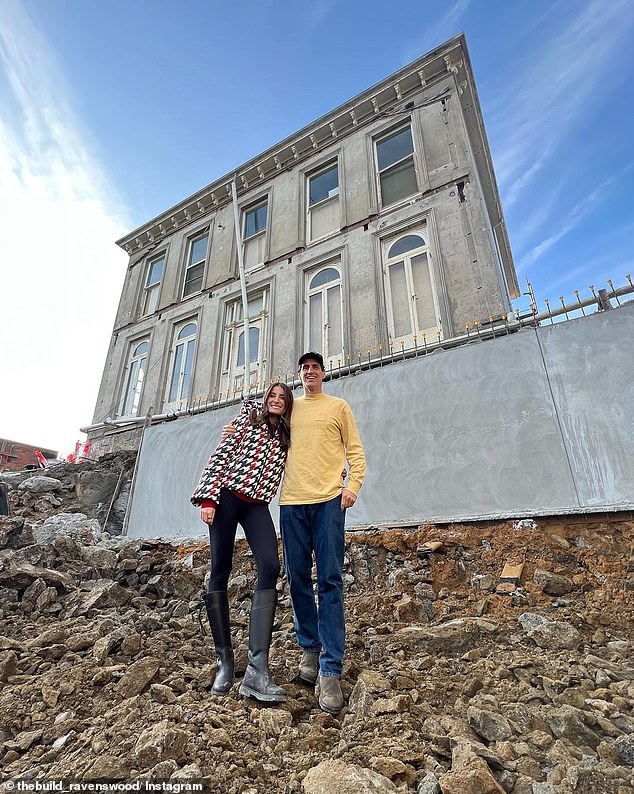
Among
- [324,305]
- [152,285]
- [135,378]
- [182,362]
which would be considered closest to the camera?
[324,305]

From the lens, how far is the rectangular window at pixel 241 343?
999 cm

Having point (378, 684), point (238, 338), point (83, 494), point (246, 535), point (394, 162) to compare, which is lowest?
point (378, 684)

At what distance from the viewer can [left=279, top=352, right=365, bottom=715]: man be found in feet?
7.54

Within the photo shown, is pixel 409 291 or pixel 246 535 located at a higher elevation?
pixel 409 291

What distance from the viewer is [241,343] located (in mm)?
10695

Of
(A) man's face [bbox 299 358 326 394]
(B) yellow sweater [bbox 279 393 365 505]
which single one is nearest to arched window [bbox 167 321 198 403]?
(A) man's face [bbox 299 358 326 394]

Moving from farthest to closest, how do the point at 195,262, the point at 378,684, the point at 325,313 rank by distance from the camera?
the point at 195,262, the point at 325,313, the point at 378,684

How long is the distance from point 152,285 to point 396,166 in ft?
27.5

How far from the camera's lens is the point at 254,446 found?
8.51 feet

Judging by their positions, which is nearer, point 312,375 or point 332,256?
point 312,375

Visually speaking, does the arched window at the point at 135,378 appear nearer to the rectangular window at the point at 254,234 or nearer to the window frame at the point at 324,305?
the rectangular window at the point at 254,234

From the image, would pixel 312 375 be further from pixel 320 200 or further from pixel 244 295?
pixel 320 200

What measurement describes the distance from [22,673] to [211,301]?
10.2m

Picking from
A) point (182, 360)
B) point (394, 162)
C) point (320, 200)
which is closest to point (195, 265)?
point (182, 360)
